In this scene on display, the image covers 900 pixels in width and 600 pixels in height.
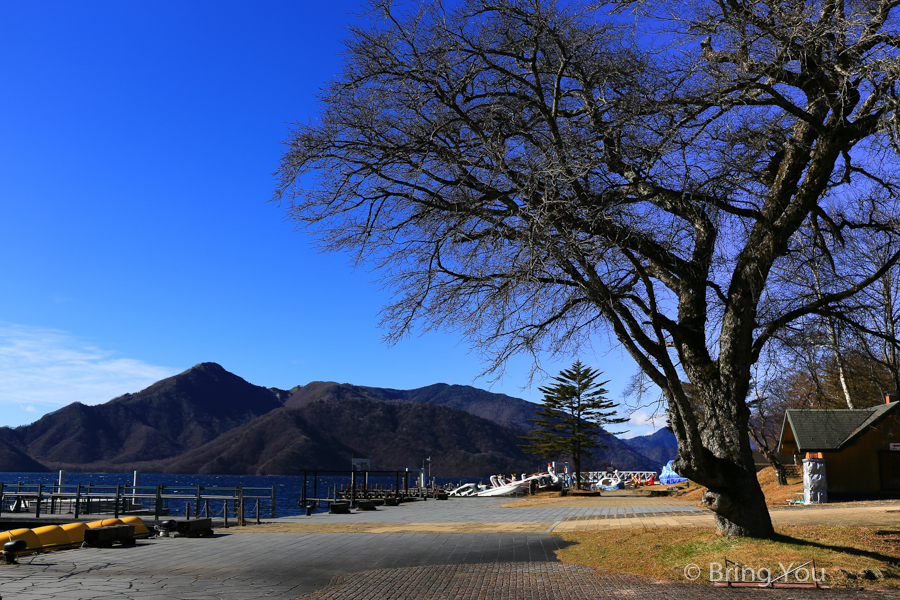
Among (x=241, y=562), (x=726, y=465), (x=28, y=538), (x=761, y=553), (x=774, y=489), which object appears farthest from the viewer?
(x=774, y=489)

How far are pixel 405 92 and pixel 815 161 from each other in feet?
20.3

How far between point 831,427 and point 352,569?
77.2 feet

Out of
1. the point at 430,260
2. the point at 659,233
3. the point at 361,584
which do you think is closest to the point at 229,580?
the point at 361,584

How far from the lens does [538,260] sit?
28.4 feet

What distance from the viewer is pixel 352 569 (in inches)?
395

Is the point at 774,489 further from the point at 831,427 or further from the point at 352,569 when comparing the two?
the point at 352,569

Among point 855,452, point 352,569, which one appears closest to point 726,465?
point 352,569

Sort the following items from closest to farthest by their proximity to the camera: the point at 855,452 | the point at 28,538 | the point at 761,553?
the point at 761,553
the point at 28,538
the point at 855,452

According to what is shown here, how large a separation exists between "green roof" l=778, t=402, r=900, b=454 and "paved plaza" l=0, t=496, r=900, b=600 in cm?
1045

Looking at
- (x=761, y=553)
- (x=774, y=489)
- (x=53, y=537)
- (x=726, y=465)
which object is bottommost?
(x=774, y=489)

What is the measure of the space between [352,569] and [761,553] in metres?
5.89

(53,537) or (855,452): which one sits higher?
(855,452)

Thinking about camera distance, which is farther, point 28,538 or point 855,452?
point 855,452

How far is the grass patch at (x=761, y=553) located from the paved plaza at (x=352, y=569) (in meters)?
0.54
